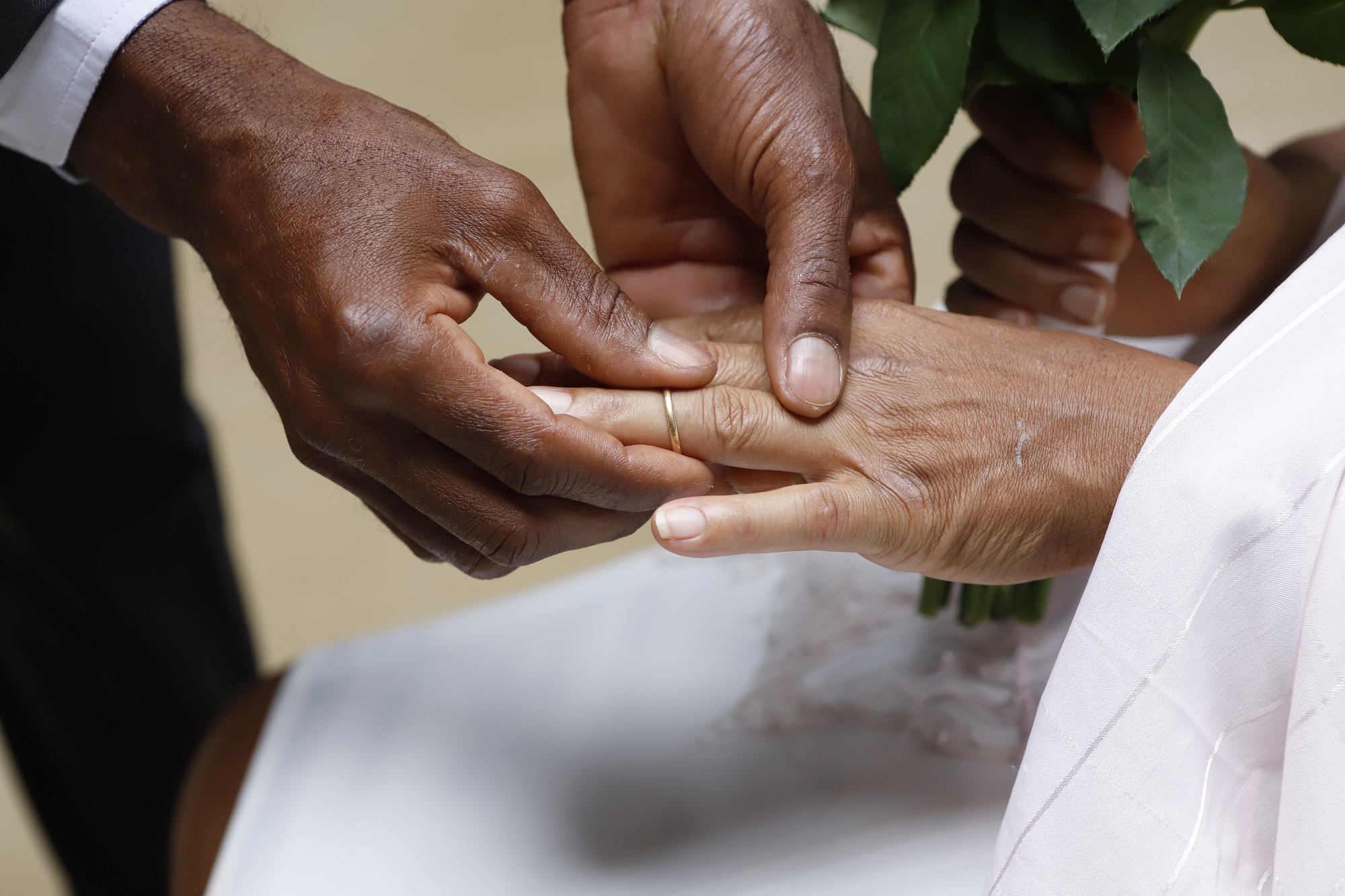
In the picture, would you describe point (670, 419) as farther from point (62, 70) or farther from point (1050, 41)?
point (62, 70)

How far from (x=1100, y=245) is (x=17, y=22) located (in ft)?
2.68

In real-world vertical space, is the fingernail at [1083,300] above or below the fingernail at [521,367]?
above

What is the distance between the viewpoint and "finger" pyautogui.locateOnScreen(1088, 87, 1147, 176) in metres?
0.80

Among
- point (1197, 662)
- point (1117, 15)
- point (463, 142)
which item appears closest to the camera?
point (1197, 662)

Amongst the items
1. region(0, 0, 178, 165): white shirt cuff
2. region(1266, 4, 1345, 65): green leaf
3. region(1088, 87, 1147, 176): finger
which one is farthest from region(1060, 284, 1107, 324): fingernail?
region(0, 0, 178, 165): white shirt cuff

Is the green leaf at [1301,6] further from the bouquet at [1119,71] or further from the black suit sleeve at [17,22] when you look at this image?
the black suit sleeve at [17,22]

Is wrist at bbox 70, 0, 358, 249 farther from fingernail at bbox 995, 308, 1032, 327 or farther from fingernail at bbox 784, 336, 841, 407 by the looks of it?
fingernail at bbox 995, 308, 1032, 327

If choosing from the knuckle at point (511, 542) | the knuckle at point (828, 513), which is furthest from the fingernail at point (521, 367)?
the knuckle at point (828, 513)

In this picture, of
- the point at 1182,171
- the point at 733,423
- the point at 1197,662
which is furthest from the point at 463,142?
the point at 1197,662

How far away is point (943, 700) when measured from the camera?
88 cm

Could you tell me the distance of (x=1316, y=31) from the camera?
2.29 feet

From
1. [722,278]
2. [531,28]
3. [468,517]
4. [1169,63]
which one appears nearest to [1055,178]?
[1169,63]

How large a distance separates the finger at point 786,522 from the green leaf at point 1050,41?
1.02 feet

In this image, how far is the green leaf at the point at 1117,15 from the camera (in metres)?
0.62
